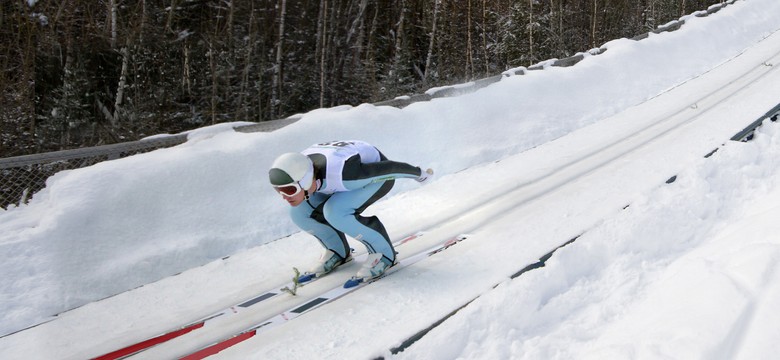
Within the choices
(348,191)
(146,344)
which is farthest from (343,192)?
(146,344)

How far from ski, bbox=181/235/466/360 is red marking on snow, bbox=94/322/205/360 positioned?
0.35 metres

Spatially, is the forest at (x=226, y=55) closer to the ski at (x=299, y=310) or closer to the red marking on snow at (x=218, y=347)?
the ski at (x=299, y=310)

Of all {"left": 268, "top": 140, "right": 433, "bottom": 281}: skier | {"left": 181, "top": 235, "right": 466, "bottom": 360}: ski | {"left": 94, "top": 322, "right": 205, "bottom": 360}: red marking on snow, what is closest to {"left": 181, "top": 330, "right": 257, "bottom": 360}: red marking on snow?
{"left": 181, "top": 235, "right": 466, "bottom": 360}: ski

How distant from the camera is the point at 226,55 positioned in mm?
19625

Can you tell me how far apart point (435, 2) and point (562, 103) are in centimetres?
1386

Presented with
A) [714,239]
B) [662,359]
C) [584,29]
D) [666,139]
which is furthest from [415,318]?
[584,29]

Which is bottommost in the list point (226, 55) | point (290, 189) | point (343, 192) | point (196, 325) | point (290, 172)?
point (196, 325)

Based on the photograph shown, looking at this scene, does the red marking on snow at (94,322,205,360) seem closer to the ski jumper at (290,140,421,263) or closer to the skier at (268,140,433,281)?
the skier at (268,140,433,281)

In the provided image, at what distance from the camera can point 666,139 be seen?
28.4 ft

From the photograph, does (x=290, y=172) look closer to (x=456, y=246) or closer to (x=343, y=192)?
(x=343, y=192)

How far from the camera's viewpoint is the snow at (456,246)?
3.76 meters

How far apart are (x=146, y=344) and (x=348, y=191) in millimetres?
1878

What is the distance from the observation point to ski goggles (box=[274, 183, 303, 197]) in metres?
4.33

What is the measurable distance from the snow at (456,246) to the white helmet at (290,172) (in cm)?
103
